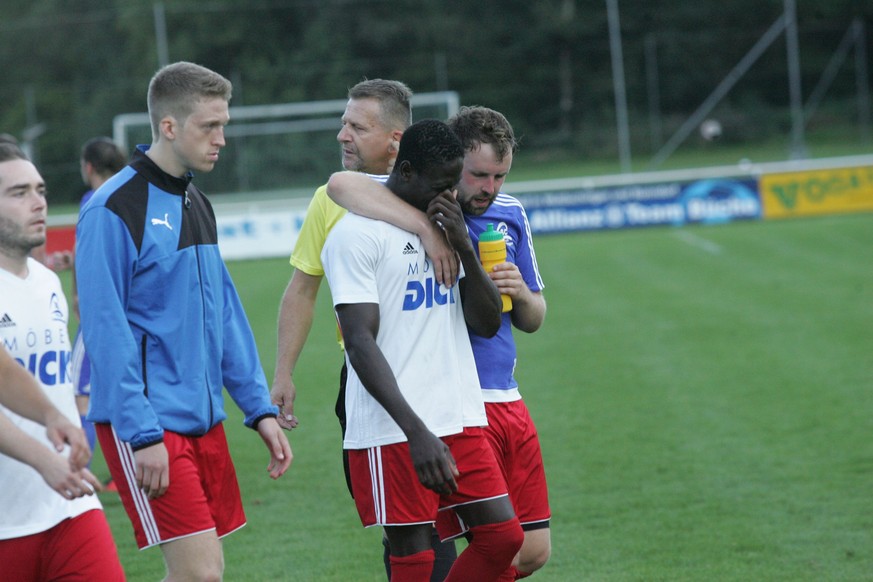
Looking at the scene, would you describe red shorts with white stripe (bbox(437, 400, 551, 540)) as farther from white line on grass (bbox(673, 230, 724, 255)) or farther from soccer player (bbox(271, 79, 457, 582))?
white line on grass (bbox(673, 230, 724, 255))

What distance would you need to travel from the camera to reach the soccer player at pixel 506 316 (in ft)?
13.8

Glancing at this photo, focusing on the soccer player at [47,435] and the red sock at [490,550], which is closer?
the soccer player at [47,435]

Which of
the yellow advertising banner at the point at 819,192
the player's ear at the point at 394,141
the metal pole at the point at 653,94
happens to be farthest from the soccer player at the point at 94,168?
the metal pole at the point at 653,94

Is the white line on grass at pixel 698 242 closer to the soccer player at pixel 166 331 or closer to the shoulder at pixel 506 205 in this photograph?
the shoulder at pixel 506 205

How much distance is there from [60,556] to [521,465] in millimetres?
1703

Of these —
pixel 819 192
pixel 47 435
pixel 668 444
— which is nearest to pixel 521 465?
pixel 47 435

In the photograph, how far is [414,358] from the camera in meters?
3.76

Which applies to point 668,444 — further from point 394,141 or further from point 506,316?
point 394,141

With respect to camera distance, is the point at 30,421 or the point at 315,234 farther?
the point at 315,234

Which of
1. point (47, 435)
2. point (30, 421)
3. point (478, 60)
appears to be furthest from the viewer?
point (478, 60)

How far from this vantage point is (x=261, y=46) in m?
44.2

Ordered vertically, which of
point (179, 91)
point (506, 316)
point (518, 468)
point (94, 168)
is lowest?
point (518, 468)

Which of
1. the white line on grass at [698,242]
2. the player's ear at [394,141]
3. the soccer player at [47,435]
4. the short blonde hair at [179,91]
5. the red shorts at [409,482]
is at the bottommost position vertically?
the white line on grass at [698,242]

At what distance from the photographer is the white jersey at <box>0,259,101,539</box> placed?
3416mm
